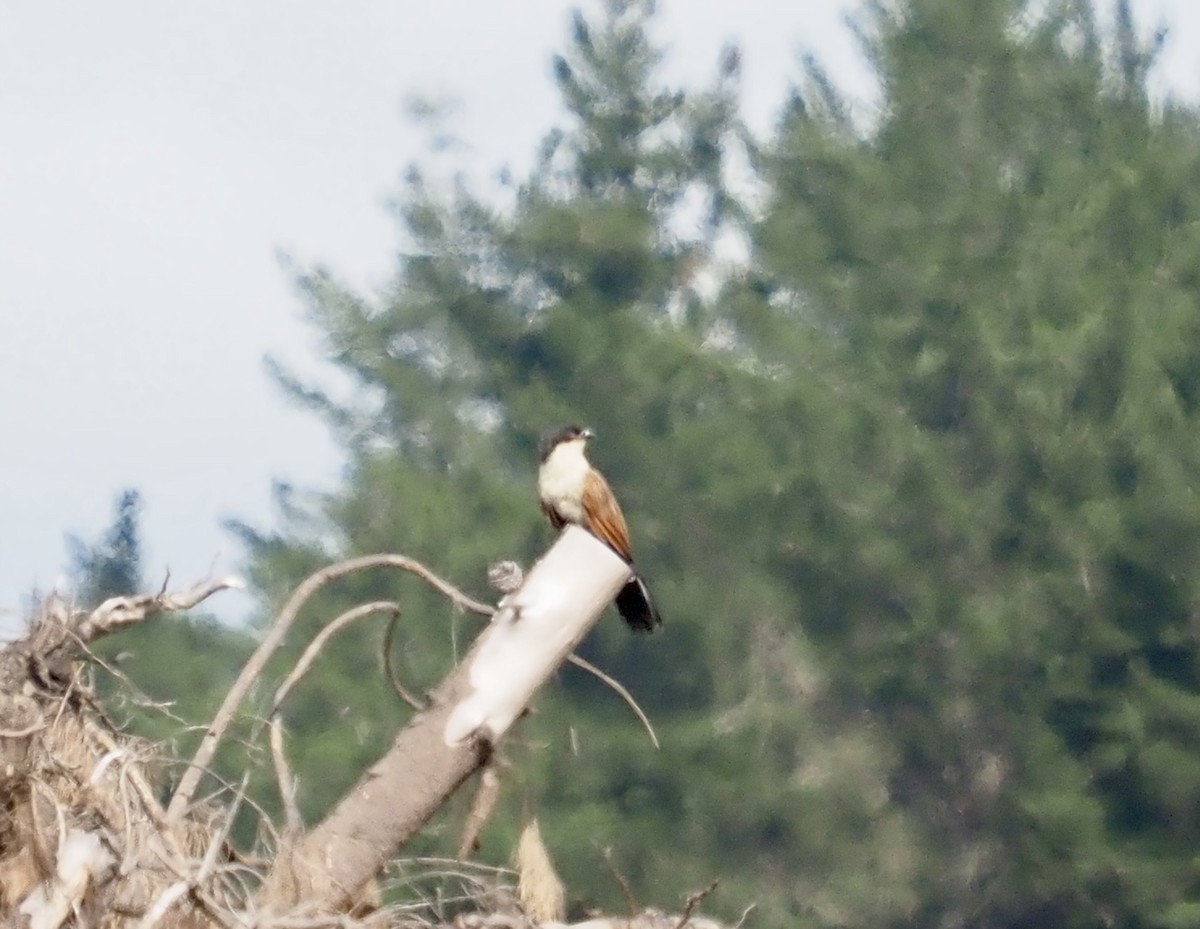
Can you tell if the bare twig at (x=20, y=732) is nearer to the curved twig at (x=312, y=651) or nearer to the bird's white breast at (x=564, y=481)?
the curved twig at (x=312, y=651)

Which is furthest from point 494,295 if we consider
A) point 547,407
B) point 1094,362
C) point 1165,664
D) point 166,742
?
point 166,742

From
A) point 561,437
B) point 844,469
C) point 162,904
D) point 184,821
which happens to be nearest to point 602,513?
point 561,437

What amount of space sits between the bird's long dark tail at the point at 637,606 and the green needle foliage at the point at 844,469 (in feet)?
35.1

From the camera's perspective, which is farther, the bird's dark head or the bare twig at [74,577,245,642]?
the bird's dark head

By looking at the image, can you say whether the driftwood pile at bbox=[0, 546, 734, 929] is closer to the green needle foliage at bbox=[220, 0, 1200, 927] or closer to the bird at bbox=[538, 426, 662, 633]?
the bird at bbox=[538, 426, 662, 633]

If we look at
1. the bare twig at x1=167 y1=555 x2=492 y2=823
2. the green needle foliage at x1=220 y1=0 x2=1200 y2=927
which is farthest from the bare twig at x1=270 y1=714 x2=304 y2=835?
the green needle foliage at x1=220 y1=0 x2=1200 y2=927

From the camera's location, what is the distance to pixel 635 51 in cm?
2573

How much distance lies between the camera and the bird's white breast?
337 inches

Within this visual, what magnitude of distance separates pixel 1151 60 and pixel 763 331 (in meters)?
5.77

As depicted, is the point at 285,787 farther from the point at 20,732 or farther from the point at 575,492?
the point at 575,492

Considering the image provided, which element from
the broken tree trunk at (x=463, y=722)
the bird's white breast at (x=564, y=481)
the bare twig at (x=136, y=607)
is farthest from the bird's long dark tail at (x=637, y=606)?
the bird's white breast at (x=564, y=481)

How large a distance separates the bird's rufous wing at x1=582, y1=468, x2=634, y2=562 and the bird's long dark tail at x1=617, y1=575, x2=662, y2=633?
1.15 meters

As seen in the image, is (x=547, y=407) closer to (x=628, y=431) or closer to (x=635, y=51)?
(x=628, y=431)

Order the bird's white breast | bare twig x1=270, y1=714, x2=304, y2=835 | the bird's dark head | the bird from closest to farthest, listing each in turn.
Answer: bare twig x1=270, y1=714, x2=304, y2=835 → the bird → the bird's white breast → the bird's dark head
